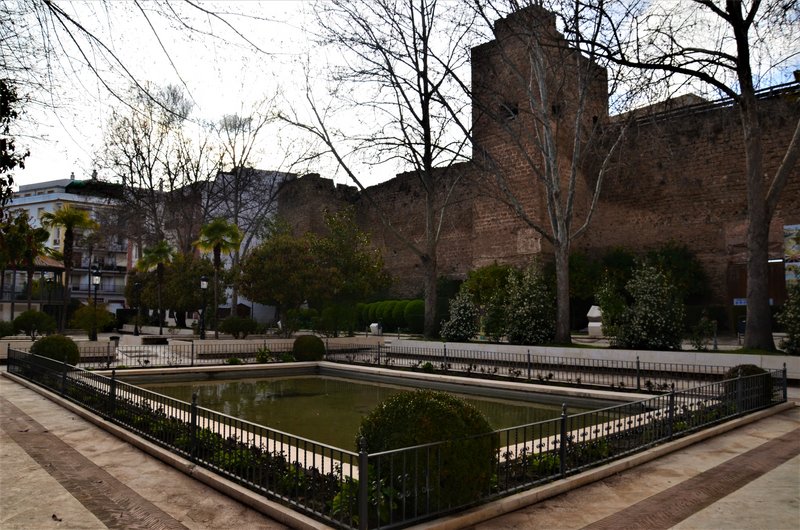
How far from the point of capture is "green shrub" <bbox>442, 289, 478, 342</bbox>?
20.3 m

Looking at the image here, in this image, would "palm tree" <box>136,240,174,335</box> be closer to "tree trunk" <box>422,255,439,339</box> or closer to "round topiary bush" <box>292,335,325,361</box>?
"round topiary bush" <box>292,335,325,361</box>

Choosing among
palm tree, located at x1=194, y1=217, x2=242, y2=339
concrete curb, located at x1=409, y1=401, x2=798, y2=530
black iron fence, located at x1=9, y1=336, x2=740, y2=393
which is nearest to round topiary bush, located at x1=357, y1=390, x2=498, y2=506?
concrete curb, located at x1=409, y1=401, x2=798, y2=530

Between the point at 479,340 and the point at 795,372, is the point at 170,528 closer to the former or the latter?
the point at 795,372

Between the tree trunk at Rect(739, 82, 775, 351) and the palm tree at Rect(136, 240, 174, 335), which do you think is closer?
the tree trunk at Rect(739, 82, 775, 351)

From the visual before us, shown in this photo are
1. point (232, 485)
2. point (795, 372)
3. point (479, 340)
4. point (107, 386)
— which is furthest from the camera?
point (479, 340)

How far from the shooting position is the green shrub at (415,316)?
2861 centimetres

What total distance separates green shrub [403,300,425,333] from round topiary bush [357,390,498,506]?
76.0 feet

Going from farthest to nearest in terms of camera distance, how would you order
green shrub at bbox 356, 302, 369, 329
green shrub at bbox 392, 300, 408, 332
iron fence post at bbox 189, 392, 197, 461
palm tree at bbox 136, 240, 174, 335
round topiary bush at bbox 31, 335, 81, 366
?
green shrub at bbox 356, 302, 369, 329, green shrub at bbox 392, 300, 408, 332, palm tree at bbox 136, 240, 174, 335, round topiary bush at bbox 31, 335, 81, 366, iron fence post at bbox 189, 392, 197, 461

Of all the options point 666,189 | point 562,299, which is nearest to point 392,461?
point 562,299

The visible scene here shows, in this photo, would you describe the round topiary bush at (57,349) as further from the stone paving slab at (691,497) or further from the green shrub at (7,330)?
the stone paving slab at (691,497)

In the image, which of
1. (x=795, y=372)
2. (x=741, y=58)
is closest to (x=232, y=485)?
(x=795, y=372)

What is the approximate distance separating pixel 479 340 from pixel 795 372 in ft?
30.6

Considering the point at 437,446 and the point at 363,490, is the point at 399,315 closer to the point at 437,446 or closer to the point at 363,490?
the point at 437,446

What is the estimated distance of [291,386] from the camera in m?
15.1
